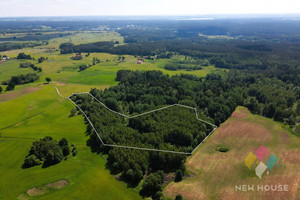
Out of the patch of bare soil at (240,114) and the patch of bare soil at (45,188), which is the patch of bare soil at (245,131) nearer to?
the patch of bare soil at (240,114)

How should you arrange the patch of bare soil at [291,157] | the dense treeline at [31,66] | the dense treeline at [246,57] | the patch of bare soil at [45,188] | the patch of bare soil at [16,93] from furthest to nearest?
the dense treeline at [31,66] → the dense treeline at [246,57] → the patch of bare soil at [16,93] → the patch of bare soil at [291,157] → the patch of bare soil at [45,188]

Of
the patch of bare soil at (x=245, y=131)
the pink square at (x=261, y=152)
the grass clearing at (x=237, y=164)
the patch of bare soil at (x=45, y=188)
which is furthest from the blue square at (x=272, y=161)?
the patch of bare soil at (x=45, y=188)

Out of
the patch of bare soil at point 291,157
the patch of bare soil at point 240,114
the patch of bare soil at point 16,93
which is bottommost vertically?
the patch of bare soil at point 291,157

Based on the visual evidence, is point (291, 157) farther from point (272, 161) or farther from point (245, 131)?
point (245, 131)

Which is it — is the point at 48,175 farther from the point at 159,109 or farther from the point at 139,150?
the point at 159,109

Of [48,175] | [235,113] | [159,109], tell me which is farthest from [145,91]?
[48,175]

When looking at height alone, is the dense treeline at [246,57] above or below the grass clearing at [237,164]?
above

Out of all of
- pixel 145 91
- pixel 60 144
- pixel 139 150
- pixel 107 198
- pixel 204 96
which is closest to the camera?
pixel 107 198

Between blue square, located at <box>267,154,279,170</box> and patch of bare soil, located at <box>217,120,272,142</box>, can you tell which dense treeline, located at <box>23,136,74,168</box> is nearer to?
patch of bare soil, located at <box>217,120,272,142</box>
